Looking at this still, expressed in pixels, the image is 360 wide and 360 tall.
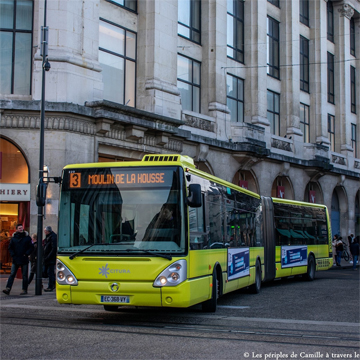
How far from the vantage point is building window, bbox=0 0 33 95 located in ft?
68.2

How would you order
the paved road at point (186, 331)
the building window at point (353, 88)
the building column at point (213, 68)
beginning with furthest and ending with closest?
the building window at point (353, 88)
the building column at point (213, 68)
the paved road at point (186, 331)

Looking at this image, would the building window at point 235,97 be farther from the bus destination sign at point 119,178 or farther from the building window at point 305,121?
the bus destination sign at point 119,178

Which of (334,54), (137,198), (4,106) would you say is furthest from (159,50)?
(334,54)

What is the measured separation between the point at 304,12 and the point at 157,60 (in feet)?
56.7

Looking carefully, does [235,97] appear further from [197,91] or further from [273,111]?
[273,111]

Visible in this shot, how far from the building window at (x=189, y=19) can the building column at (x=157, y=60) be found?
80.4 inches

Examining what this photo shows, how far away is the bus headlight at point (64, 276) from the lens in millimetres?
9799

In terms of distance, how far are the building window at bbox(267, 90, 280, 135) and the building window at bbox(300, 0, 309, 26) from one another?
6.36 metres

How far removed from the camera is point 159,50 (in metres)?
24.5

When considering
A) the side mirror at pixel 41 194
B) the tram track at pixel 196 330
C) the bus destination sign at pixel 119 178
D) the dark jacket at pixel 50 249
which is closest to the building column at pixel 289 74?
the dark jacket at pixel 50 249

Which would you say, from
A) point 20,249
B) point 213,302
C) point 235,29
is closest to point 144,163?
point 213,302

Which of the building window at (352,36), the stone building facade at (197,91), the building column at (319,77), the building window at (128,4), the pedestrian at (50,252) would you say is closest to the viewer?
the pedestrian at (50,252)

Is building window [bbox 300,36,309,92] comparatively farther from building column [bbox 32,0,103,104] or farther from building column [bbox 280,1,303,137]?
building column [bbox 32,0,103,104]

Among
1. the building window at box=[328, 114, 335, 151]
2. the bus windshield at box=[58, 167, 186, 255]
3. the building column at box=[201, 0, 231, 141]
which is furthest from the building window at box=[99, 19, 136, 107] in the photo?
the building window at box=[328, 114, 335, 151]
